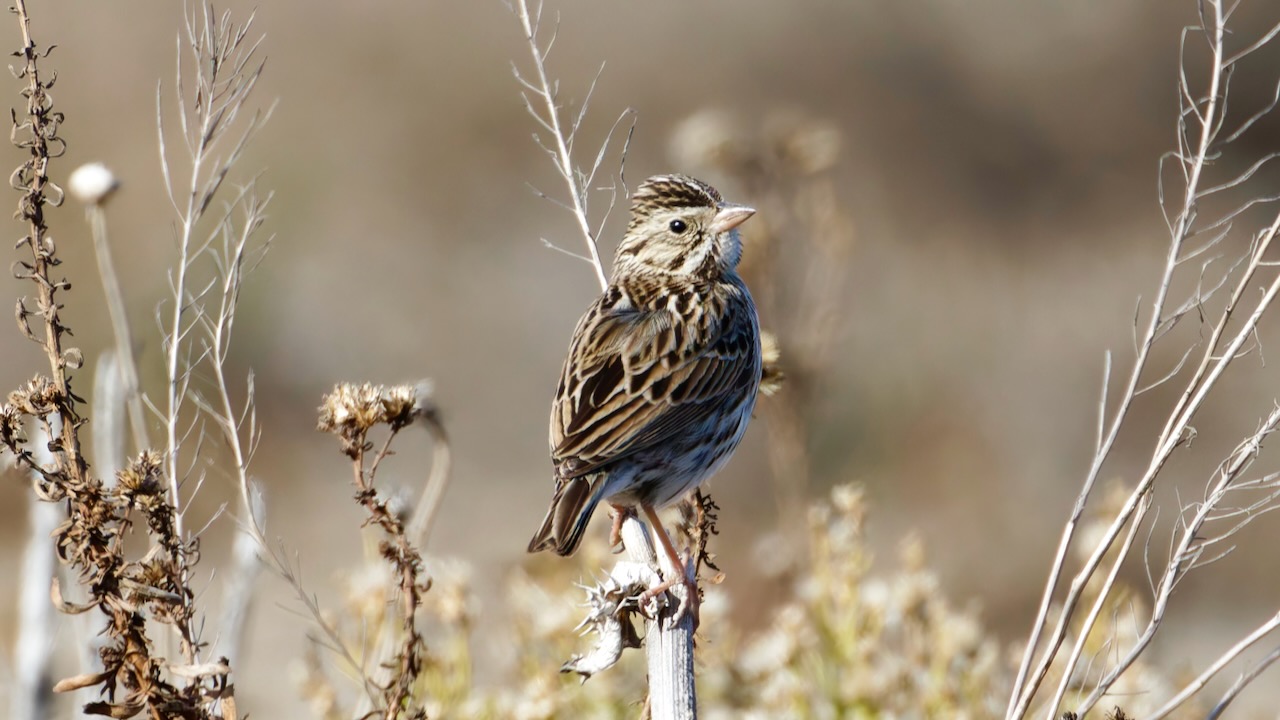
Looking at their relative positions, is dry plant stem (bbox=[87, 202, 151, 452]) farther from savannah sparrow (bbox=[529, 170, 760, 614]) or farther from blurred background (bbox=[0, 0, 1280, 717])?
blurred background (bbox=[0, 0, 1280, 717])

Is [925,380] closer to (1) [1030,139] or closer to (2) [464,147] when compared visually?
(1) [1030,139]

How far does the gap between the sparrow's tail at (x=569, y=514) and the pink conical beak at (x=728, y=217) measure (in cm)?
117

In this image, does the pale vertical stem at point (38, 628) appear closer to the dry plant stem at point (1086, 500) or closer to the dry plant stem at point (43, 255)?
the dry plant stem at point (43, 255)

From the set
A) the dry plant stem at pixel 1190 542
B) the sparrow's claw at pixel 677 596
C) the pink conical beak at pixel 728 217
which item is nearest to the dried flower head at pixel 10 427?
the sparrow's claw at pixel 677 596

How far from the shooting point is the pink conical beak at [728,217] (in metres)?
4.52

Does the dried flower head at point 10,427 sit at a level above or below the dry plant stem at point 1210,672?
above

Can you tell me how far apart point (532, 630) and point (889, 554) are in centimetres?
649

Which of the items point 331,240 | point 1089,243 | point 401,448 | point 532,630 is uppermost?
point 331,240

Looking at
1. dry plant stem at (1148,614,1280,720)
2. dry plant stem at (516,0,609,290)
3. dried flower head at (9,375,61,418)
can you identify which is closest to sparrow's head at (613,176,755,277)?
dry plant stem at (516,0,609,290)

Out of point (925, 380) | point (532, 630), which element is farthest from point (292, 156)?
point (532, 630)

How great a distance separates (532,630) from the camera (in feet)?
16.3

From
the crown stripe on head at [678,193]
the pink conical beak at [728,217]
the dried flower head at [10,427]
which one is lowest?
the dried flower head at [10,427]

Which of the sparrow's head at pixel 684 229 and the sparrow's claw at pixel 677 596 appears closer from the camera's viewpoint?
the sparrow's claw at pixel 677 596

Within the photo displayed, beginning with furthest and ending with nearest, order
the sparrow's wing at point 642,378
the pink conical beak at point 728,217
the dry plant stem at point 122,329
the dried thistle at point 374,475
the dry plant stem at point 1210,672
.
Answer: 1. the pink conical beak at point 728,217
2. the sparrow's wing at point 642,378
3. the dry plant stem at point 122,329
4. the dried thistle at point 374,475
5. the dry plant stem at point 1210,672
